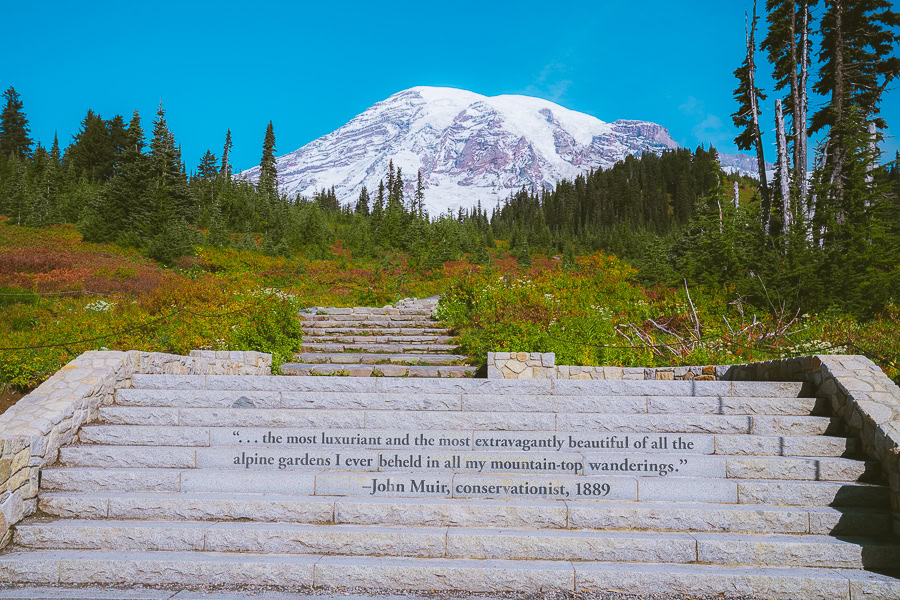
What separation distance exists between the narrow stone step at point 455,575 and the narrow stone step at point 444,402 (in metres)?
2.04

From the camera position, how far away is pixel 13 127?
70062 mm

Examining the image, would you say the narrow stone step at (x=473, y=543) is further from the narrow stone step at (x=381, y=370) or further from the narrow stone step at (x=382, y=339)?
the narrow stone step at (x=382, y=339)

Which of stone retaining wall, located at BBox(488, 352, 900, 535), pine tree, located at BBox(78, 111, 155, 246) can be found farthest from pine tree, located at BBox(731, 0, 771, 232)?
pine tree, located at BBox(78, 111, 155, 246)

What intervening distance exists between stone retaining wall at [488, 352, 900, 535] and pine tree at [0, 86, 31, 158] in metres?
89.8

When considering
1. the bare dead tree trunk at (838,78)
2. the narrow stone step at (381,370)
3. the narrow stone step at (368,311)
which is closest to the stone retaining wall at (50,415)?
the narrow stone step at (381,370)

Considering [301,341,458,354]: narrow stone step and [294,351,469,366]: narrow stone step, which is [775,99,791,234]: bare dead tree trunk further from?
[294,351,469,366]: narrow stone step

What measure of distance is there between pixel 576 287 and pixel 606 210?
90654 millimetres

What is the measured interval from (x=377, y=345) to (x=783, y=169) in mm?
16300

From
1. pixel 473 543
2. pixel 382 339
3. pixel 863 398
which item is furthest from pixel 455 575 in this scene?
pixel 382 339

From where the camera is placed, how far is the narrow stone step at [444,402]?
18.7ft

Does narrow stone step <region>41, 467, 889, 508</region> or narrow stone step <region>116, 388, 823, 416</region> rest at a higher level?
narrow stone step <region>116, 388, 823, 416</region>

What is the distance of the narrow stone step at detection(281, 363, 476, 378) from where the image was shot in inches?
352

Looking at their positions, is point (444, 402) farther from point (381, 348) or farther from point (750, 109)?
point (750, 109)

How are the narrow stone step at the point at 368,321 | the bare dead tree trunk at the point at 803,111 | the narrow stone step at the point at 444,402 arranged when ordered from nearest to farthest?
the narrow stone step at the point at 444,402 → the narrow stone step at the point at 368,321 → the bare dead tree trunk at the point at 803,111
